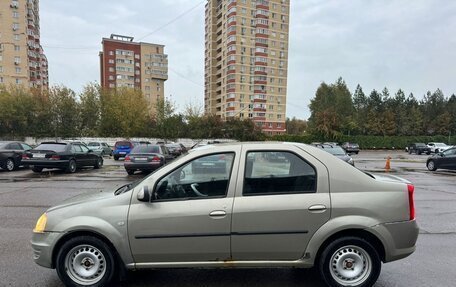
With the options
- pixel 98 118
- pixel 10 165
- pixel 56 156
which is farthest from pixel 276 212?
pixel 98 118

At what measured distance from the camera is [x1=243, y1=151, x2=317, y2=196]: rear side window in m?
3.62

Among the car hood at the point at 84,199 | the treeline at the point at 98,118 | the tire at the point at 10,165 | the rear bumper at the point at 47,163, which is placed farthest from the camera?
the treeline at the point at 98,118

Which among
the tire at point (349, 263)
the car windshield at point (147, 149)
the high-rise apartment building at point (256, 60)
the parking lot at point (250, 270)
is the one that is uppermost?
the high-rise apartment building at point (256, 60)

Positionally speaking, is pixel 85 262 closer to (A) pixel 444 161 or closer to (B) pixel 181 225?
(B) pixel 181 225

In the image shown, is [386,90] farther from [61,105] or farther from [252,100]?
[61,105]

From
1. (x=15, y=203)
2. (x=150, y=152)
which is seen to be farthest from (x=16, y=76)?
(x=15, y=203)

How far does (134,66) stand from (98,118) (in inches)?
2514

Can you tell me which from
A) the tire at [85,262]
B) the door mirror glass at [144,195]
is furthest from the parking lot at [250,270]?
the door mirror glass at [144,195]

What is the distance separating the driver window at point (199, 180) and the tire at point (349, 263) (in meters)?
1.38

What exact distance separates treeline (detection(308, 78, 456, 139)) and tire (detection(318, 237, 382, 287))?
189ft

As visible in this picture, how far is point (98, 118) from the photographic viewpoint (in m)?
47.2

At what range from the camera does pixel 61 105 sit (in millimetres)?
44000

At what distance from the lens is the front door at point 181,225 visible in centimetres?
351

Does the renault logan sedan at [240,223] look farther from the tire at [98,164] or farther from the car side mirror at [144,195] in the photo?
the tire at [98,164]
